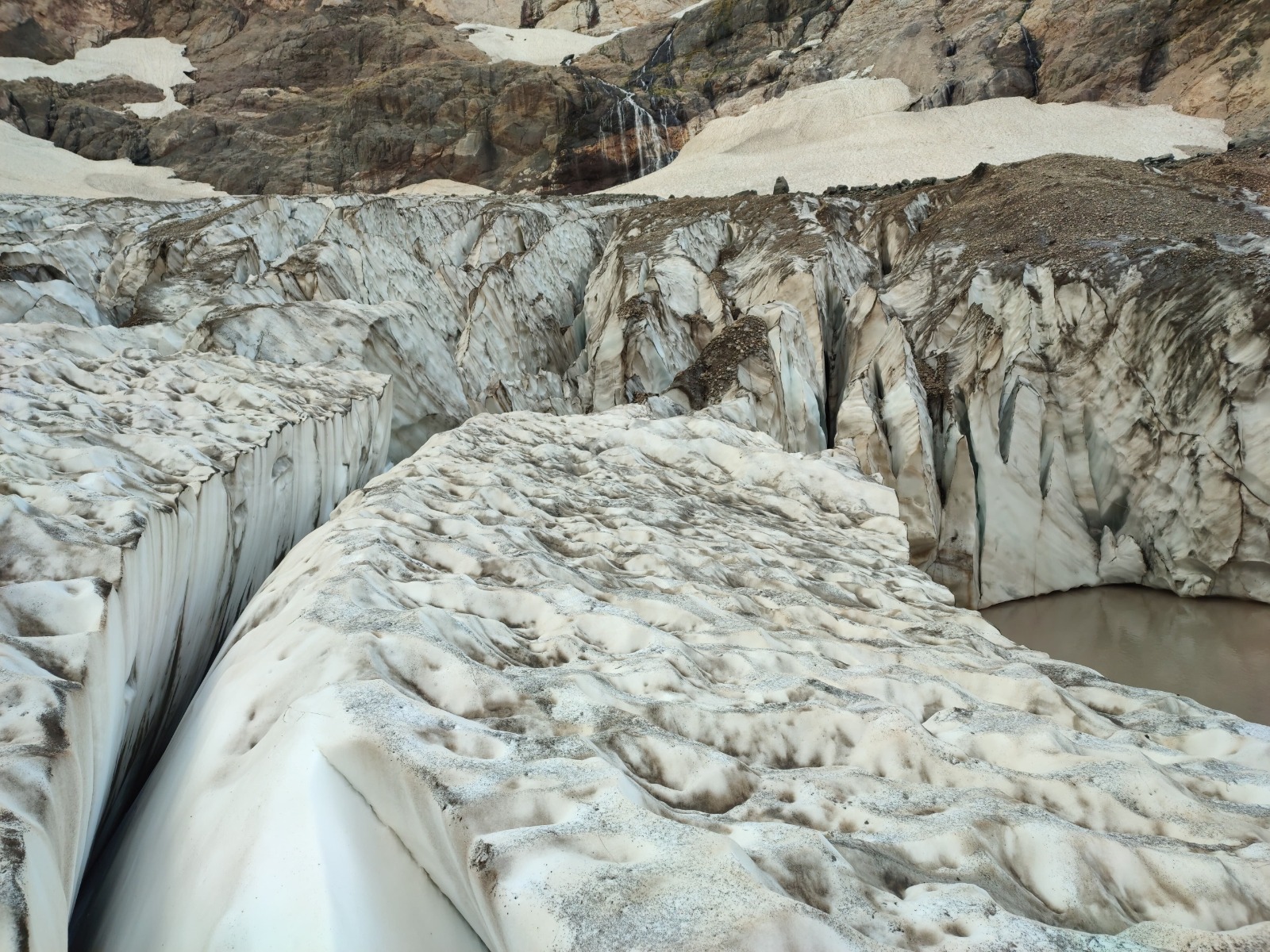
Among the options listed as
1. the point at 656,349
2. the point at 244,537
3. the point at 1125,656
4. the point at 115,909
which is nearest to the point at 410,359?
the point at 656,349

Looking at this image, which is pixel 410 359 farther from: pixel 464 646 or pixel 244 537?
pixel 464 646

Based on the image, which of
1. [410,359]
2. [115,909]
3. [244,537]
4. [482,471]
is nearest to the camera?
[115,909]

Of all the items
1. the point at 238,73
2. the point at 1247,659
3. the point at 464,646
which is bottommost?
the point at 1247,659

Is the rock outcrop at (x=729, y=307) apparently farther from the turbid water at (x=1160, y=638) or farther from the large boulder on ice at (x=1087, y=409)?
the turbid water at (x=1160, y=638)

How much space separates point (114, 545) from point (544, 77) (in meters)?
24.7

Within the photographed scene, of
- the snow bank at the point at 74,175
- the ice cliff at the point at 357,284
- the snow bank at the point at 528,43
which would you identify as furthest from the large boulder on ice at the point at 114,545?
the snow bank at the point at 528,43

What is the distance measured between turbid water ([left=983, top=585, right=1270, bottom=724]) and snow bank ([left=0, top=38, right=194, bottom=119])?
30070 mm

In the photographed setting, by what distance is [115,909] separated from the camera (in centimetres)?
168

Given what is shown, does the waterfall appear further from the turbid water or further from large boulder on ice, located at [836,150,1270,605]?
the turbid water

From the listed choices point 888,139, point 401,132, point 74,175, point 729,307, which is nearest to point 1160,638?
point 729,307

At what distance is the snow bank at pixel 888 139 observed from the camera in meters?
16.3

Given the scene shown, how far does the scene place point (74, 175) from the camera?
21.8 metres

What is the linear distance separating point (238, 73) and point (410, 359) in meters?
27.2

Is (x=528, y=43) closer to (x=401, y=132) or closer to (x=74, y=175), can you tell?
(x=401, y=132)
